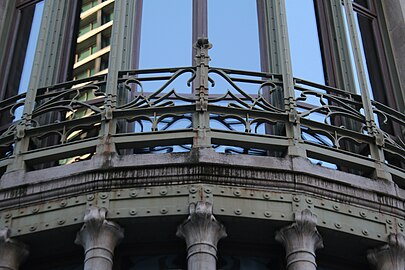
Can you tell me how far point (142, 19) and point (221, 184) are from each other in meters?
4.42

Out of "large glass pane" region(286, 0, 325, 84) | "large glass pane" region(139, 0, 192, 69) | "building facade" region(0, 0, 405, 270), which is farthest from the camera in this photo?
"large glass pane" region(286, 0, 325, 84)

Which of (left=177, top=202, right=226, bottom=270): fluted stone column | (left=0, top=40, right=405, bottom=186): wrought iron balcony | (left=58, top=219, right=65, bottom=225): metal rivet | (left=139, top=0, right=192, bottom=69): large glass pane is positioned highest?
(left=139, top=0, right=192, bottom=69): large glass pane

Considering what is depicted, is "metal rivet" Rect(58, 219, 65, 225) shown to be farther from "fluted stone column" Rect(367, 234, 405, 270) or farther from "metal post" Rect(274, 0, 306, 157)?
"fluted stone column" Rect(367, 234, 405, 270)

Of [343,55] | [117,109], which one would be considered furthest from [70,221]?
[343,55]

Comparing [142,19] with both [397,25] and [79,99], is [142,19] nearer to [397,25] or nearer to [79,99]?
[79,99]

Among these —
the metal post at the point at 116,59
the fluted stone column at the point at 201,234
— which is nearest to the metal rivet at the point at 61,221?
the metal post at the point at 116,59

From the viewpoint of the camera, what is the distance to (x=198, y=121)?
48.0 ft

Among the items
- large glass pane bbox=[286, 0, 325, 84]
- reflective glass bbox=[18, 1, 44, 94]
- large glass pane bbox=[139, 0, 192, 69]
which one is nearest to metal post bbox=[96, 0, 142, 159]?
large glass pane bbox=[139, 0, 192, 69]

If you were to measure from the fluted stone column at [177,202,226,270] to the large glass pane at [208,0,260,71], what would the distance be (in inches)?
146

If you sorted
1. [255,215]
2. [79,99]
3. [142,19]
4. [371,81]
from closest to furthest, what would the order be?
[255,215] → [79,99] → [142,19] → [371,81]

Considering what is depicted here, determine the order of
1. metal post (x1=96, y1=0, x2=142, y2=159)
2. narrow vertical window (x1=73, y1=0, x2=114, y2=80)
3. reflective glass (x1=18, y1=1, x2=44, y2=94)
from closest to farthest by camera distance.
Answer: metal post (x1=96, y1=0, x2=142, y2=159) → narrow vertical window (x1=73, y1=0, x2=114, y2=80) → reflective glass (x1=18, y1=1, x2=44, y2=94)

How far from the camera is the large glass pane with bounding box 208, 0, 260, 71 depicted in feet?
54.8

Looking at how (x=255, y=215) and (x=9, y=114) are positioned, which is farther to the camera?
(x=9, y=114)

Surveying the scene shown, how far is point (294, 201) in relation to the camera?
13883 millimetres
